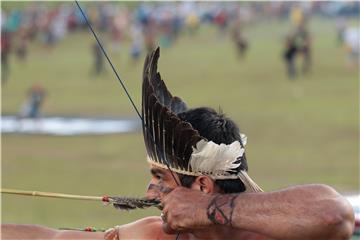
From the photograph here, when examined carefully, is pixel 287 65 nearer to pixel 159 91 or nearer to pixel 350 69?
pixel 350 69

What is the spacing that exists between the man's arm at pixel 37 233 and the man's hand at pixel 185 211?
1.88 ft

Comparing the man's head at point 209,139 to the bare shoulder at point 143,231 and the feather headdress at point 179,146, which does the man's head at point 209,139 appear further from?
the bare shoulder at point 143,231

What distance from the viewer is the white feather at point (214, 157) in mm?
4223

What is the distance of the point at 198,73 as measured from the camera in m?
41.2

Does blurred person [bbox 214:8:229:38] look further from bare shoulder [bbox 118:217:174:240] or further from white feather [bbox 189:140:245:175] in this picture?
white feather [bbox 189:140:245:175]

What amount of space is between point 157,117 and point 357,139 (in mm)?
20247

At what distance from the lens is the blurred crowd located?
51156 millimetres

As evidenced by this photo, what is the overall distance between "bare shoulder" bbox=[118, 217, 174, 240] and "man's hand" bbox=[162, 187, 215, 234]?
39 cm

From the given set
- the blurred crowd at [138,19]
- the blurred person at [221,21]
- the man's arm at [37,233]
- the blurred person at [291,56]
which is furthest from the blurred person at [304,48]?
the man's arm at [37,233]

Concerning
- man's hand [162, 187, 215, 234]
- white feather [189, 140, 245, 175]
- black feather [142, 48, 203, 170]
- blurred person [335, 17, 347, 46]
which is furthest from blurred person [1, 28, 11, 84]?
man's hand [162, 187, 215, 234]

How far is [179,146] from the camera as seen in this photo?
4258mm

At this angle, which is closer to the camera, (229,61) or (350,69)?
(350,69)

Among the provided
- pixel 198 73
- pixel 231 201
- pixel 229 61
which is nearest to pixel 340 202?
pixel 231 201

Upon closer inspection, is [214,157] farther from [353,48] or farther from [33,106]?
[353,48]
